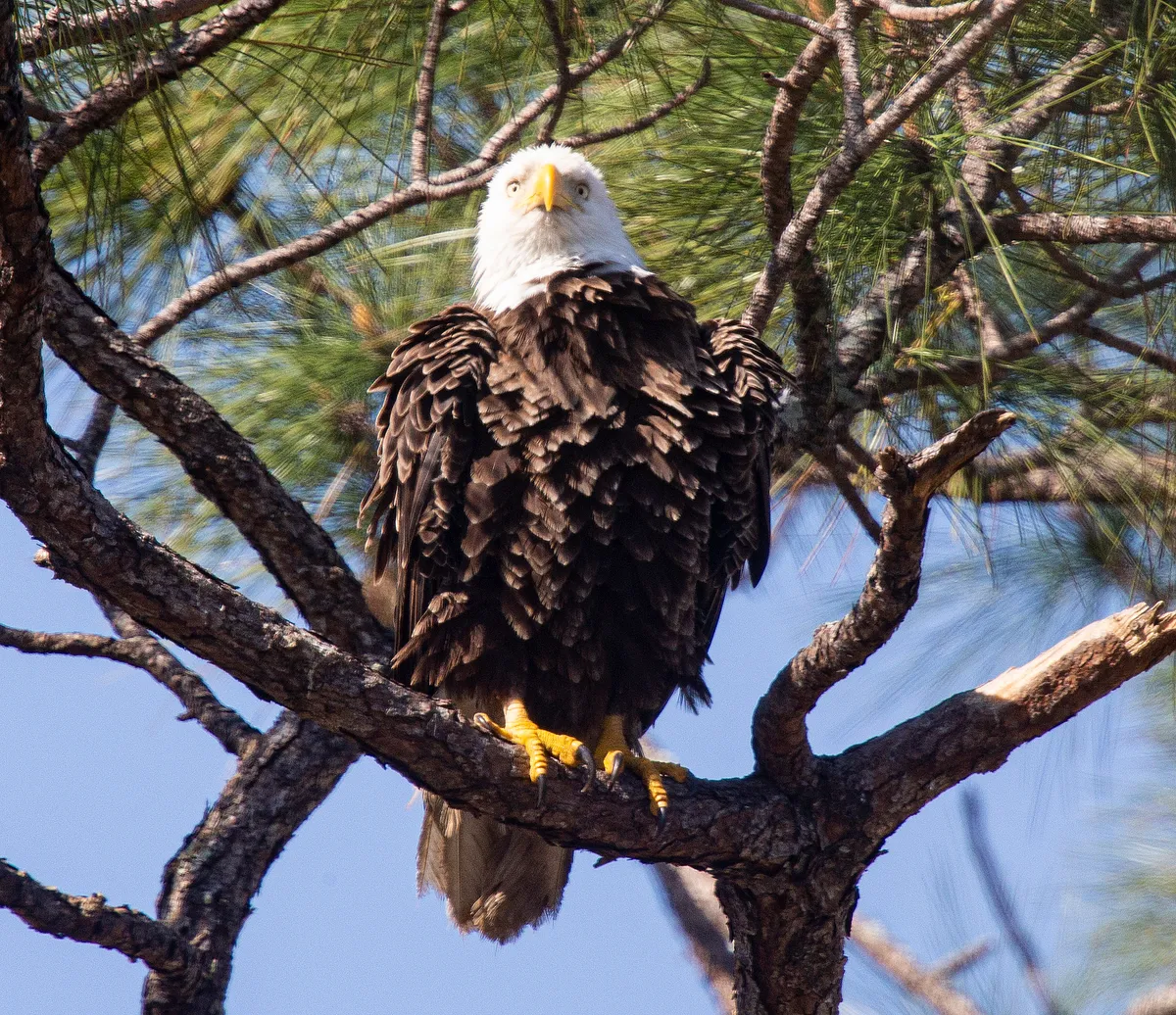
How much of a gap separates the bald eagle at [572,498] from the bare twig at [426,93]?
327 mm

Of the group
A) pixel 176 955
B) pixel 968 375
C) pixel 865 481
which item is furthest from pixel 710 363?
pixel 176 955

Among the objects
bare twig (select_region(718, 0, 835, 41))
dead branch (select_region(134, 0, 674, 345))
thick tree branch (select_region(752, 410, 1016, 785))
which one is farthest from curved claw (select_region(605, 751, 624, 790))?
bare twig (select_region(718, 0, 835, 41))

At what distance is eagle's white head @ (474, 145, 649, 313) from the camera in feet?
10.0

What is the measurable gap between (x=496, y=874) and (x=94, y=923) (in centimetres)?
101

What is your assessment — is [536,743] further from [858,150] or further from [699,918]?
[699,918]

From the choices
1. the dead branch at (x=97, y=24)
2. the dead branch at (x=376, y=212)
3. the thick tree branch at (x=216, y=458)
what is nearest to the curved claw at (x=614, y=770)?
the thick tree branch at (x=216, y=458)

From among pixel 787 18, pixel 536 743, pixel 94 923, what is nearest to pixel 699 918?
pixel 536 743

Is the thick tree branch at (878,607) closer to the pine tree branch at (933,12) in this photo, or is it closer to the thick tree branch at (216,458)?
the pine tree branch at (933,12)

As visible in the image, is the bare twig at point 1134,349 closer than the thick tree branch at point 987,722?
No

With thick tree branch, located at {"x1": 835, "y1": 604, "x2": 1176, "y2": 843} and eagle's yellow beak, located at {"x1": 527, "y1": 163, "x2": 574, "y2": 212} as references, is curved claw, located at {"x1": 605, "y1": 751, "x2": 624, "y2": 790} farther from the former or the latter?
eagle's yellow beak, located at {"x1": 527, "y1": 163, "x2": 574, "y2": 212}

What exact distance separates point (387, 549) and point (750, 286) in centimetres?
120

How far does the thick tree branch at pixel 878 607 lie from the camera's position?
1893 millimetres

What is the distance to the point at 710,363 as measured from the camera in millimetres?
2852

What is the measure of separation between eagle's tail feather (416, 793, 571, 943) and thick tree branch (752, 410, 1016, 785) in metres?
0.76
